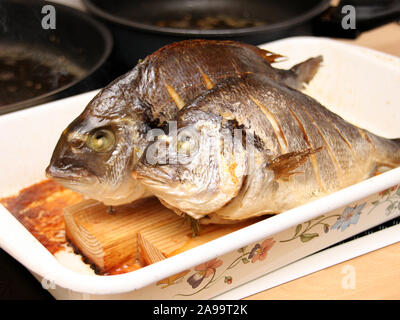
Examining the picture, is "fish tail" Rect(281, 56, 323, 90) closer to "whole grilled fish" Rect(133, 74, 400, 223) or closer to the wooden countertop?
"whole grilled fish" Rect(133, 74, 400, 223)

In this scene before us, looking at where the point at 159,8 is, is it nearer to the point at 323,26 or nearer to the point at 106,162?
the point at 323,26

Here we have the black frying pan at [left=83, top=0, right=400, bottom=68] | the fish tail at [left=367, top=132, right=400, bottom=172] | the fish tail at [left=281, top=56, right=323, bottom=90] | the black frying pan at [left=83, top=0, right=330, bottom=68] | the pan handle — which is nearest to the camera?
the fish tail at [left=367, top=132, right=400, bottom=172]

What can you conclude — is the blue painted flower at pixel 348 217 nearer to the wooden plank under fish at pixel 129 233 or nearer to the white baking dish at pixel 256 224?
the white baking dish at pixel 256 224

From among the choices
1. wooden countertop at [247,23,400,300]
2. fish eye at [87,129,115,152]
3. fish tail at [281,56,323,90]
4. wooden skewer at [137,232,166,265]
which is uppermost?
fish tail at [281,56,323,90]

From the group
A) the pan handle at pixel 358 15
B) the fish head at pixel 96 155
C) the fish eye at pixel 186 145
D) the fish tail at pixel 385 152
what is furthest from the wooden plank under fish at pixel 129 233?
the pan handle at pixel 358 15

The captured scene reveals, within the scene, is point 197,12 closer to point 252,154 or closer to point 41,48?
point 41,48

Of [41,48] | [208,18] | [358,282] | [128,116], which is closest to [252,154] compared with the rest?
[128,116]

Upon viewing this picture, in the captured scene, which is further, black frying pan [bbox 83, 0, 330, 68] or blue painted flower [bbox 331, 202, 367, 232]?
black frying pan [bbox 83, 0, 330, 68]

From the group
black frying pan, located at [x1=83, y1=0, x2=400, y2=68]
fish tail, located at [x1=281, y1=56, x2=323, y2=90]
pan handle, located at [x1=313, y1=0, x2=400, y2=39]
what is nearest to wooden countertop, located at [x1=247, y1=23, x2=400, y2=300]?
fish tail, located at [x1=281, y1=56, x2=323, y2=90]
